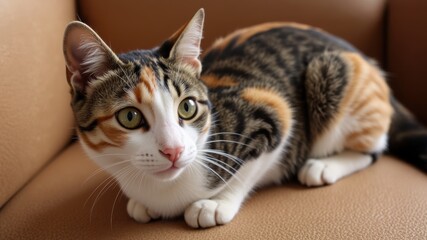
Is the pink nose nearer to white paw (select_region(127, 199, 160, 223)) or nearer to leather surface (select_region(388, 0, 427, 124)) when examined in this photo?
white paw (select_region(127, 199, 160, 223))

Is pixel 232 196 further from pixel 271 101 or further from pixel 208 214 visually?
pixel 271 101

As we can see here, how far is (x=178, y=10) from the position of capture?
135cm

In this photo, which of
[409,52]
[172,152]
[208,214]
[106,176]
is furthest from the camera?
[409,52]

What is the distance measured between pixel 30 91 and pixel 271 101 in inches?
23.1

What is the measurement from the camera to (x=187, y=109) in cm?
85

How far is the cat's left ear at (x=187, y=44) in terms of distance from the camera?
2.84 feet

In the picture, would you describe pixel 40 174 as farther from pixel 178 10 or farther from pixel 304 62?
pixel 304 62

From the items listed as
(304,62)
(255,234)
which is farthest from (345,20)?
(255,234)

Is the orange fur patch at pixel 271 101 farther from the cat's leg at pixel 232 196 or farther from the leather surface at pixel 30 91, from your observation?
the leather surface at pixel 30 91

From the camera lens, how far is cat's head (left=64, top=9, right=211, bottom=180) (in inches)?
30.5

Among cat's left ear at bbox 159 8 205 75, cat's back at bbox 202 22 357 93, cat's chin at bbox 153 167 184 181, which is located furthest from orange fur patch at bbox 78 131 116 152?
cat's back at bbox 202 22 357 93

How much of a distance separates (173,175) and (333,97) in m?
0.53

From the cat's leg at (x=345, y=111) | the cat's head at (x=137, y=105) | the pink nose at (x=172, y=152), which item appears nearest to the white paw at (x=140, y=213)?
the cat's head at (x=137, y=105)

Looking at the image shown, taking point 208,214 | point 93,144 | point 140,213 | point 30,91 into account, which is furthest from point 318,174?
point 30,91
